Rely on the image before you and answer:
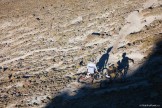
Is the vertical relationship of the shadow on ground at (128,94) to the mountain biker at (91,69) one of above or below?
below

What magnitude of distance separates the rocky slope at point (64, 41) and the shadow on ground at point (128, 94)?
10 centimetres

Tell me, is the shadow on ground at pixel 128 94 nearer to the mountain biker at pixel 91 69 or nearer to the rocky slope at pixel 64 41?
the rocky slope at pixel 64 41

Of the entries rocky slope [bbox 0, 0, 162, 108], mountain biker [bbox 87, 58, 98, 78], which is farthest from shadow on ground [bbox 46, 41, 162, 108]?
mountain biker [bbox 87, 58, 98, 78]

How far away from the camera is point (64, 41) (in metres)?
19.7

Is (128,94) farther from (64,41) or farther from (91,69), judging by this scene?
(64,41)

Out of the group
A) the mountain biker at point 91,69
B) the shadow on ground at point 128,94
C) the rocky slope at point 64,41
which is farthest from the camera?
the rocky slope at point 64,41

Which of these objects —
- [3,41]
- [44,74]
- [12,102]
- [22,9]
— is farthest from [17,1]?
[12,102]

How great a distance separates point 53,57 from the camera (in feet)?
60.0

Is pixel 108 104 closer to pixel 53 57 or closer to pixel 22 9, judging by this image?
pixel 53 57

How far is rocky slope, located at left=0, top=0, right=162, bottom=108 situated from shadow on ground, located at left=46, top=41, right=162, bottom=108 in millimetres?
98

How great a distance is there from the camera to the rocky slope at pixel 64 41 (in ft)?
50.0

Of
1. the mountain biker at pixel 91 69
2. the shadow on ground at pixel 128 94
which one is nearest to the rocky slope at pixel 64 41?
the shadow on ground at pixel 128 94

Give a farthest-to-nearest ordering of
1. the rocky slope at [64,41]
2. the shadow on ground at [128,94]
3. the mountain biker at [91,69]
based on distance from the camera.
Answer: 1. the rocky slope at [64,41]
2. the mountain biker at [91,69]
3. the shadow on ground at [128,94]

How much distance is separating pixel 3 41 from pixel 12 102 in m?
8.28
